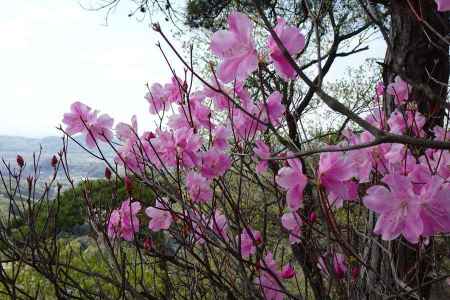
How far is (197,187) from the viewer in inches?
62.4

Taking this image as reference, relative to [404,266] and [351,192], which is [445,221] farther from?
[404,266]

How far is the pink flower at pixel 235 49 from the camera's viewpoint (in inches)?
38.3

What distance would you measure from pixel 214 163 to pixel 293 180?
0.45 m

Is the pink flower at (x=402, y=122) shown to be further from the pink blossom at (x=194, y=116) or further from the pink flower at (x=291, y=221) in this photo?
the pink blossom at (x=194, y=116)

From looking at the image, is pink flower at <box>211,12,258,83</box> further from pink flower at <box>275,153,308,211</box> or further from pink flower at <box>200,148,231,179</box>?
pink flower at <box>200,148,231,179</box>

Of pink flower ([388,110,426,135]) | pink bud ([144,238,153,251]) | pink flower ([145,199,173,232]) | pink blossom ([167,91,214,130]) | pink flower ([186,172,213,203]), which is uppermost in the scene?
pink flower ([388,110,426,135])

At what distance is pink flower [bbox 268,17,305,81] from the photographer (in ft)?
3.10

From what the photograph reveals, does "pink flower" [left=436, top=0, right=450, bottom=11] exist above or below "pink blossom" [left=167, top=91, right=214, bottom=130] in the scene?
above

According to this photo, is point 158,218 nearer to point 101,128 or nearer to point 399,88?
point 101,128

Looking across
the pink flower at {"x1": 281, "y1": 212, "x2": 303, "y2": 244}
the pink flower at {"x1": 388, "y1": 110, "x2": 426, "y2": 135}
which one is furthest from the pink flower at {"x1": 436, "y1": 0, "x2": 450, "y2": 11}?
the pink flower at {"x1": 281, "y1": 212, "x2": 303, "y2": 244}

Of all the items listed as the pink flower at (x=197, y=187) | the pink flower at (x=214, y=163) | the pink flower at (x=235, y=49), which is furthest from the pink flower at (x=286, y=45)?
the pink flower at (x=197, y=187)

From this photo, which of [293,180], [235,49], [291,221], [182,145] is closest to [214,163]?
[182,145]

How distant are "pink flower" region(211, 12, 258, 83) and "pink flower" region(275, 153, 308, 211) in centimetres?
24

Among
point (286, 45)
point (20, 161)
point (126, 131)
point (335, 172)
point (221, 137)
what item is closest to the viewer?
point (286, 45)
